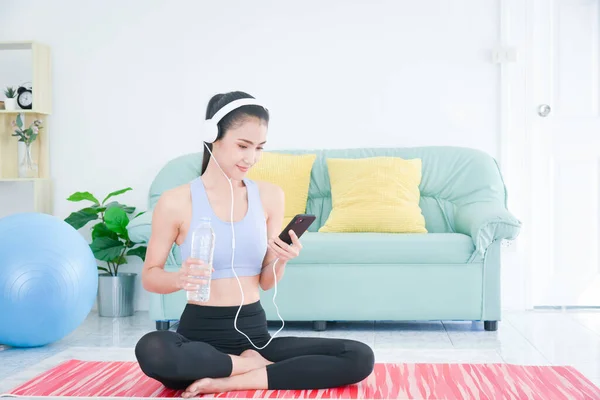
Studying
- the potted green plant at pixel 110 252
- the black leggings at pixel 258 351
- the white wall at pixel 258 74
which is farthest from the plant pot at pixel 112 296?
the black leggings at pixel 258 351

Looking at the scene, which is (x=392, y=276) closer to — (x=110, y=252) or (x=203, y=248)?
(x=110, y=252)

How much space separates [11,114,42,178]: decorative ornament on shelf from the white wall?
161 millimetres

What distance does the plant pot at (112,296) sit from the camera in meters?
4.33

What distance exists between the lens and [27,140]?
14.8ft

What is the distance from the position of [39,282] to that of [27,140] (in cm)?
167

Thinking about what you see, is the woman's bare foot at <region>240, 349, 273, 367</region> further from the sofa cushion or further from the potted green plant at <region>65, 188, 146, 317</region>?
the potted green plant at <region>65, 188, 146, 317</region>

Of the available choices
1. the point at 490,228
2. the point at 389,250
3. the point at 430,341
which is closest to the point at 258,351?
the point at 430,341

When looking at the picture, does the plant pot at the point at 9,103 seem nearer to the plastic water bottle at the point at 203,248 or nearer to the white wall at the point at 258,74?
the white wall at the point at 258,74

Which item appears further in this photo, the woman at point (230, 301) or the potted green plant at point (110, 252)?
the potted green plant at point (110, 252)

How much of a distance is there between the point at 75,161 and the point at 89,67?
22.6 inches

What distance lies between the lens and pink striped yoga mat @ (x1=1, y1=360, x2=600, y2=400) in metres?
2.29

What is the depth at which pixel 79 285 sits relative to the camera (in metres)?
3.22

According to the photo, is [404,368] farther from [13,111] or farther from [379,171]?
[13,111]

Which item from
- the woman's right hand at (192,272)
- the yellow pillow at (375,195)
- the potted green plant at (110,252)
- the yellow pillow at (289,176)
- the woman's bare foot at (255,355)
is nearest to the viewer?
the woman's right hand at (192,272)
